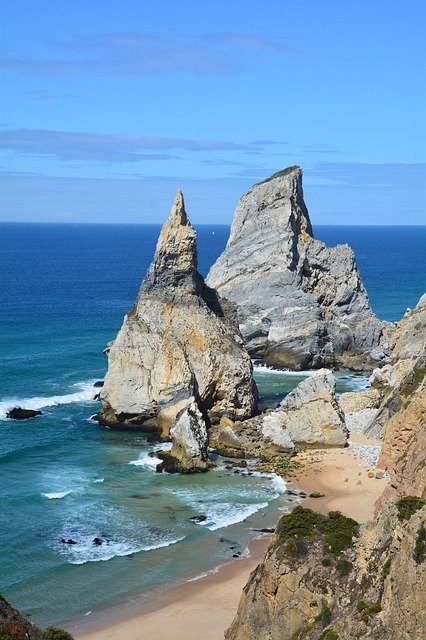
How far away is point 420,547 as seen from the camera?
20938 millimetres

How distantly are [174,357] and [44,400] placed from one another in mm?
12522

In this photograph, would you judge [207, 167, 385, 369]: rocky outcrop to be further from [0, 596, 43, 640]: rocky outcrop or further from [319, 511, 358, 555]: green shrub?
[0, 596, 43, 640]: rocky outcrop

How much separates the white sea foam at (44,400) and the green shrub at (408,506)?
4203 cm

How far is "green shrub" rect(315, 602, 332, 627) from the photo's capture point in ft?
72.7

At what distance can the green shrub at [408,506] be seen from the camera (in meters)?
22.7

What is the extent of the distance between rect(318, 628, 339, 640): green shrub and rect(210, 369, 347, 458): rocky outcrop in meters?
31.6

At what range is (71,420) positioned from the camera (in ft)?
200

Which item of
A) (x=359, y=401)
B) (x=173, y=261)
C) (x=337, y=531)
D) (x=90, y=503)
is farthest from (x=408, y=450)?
(x=173, y=261)

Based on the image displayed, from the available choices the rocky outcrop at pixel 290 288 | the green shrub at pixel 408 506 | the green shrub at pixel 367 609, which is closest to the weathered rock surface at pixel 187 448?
the rocky outcrop at pixel 290 288

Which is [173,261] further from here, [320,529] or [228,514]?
[320,529]

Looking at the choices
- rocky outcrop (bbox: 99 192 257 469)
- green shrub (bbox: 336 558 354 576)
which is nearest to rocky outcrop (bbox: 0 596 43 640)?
green shrub (bbox: 336 558 354 576)

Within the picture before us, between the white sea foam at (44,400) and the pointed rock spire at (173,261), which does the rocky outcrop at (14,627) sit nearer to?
the white sea foam at (44,400)

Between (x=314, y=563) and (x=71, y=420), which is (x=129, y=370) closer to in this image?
(x=71, y=420)

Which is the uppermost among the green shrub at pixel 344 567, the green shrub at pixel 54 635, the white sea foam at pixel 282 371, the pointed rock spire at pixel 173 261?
the pointed rock spire at pixel 173 261
